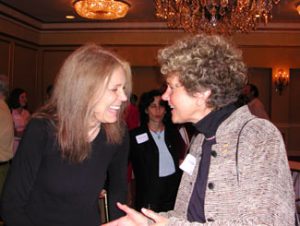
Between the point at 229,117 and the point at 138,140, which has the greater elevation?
the point at 229,117

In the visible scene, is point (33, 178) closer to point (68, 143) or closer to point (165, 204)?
point (68, 143)

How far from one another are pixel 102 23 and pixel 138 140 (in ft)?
23.5

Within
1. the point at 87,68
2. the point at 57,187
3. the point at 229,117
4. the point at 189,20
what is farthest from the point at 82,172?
the point at 189,20

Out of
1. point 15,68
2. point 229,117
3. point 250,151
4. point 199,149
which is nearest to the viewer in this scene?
point 250,151

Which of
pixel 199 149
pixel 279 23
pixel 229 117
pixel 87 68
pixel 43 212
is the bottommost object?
pixel 43 212

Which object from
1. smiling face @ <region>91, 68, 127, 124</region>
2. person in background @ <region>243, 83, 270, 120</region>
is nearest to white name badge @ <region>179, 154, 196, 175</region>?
smiling face @ <region>91, 68, 127, 124</region>

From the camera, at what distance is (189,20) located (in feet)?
19.9

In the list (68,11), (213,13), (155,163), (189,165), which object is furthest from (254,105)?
(68,11)

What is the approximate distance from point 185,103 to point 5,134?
3113mm

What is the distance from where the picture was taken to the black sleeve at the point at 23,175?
1574mm

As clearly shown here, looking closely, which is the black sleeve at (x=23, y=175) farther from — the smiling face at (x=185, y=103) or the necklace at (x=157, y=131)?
the necklace at (x=157, y=131)

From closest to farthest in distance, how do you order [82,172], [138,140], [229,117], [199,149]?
1. [229,117]
2. [199,149]
3. [82,172]
4. [138,140]

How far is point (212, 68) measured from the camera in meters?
1.45

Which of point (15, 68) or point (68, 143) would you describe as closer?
point (68, 143)
